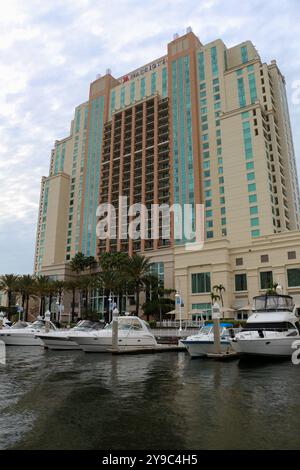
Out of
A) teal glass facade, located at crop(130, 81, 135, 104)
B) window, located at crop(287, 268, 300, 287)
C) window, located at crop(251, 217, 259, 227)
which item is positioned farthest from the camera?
teal glass facade, located at crop(130, 81, 135, 104)

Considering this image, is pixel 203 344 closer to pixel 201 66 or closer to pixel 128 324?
pixel 128 324

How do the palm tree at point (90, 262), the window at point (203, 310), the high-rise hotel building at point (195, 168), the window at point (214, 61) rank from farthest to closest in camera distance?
the window at point (214, 61) < the palm tree at point (90, 262) < the high-rise hotel building at point (195, 168) < the window at point (203, 310)

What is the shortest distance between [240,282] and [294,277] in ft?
30.9

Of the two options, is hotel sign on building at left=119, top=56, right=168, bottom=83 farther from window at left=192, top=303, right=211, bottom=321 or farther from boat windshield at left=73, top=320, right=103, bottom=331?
boat windshield at left=73, top=320, right=103, bottom=331

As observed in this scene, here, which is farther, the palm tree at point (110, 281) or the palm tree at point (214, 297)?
the palm tree at point (110, 281)

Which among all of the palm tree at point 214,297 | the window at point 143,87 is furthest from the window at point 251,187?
the window at point 143,87

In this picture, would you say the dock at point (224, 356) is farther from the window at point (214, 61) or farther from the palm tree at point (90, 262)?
the window at point (214, 61)

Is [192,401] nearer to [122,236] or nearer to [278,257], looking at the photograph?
[278,257]

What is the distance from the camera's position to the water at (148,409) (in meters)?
8.27

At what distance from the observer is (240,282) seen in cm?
6359

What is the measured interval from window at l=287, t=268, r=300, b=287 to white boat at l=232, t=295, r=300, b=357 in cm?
2917

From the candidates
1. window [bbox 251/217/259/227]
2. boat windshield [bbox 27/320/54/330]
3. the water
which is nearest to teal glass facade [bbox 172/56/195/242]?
window [bbox 251/217/259/227]

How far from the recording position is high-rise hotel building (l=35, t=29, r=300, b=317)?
2566 inches

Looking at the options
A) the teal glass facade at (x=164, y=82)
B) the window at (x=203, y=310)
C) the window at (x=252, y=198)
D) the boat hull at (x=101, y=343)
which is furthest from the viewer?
the teal glass facade at (x=164, y=82)
